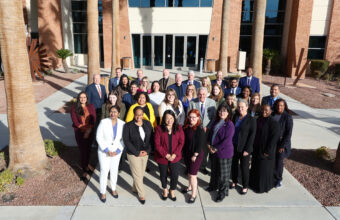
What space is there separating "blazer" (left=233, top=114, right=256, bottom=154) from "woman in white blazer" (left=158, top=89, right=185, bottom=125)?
50.7 inches

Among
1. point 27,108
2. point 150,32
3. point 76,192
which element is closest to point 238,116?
point 76,192

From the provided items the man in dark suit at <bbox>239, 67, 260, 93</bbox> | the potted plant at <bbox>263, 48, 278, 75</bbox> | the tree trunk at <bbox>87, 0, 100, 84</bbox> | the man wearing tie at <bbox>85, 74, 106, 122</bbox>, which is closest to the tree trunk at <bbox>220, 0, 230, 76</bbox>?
the potted plant at <bbox>263, 48, 278, 75</bbox>

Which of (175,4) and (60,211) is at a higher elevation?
(175,4)

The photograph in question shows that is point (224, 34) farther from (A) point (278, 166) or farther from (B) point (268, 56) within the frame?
(A) point (278, 166)

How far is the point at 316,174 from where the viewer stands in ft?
19.2

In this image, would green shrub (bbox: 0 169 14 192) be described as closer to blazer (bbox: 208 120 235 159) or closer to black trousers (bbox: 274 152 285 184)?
blazer (bbox: 208 120 235 159)

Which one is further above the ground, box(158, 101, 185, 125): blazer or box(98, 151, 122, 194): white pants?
box(158, 101, 185, 125): blazer

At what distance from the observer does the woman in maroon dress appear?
14.8 feet

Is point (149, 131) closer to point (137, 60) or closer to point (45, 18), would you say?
point (137, 60)

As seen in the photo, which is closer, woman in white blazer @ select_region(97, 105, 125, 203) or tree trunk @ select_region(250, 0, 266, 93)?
woman in white blazer @ select_region(97, 105, 125, 203)

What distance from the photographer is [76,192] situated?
16.5 feet

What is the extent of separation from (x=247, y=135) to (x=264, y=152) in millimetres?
515

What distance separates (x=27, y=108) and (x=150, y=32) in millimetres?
17469

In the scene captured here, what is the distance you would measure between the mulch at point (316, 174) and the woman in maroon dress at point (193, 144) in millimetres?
2415
